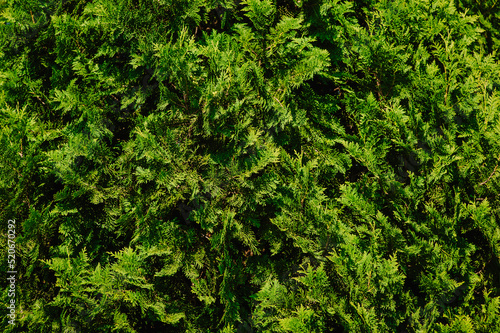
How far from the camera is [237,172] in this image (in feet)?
9.52

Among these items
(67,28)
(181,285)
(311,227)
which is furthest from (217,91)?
(181,285)

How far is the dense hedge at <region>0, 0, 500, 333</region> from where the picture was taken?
2.87 meters

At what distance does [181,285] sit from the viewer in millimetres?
3283

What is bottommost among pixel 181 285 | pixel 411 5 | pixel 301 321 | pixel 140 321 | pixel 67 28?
pixel 140 321

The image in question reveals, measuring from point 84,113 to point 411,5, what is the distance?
3.53 metres

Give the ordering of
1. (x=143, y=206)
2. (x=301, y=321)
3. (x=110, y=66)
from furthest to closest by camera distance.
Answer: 1. (x=110, y=66)
2. (x=143, y=206)
3. (x=301, y=321)

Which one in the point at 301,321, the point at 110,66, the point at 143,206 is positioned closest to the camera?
the point at 301,321

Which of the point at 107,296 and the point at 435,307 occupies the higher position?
the point at 435,307

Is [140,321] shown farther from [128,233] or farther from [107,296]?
[128,233]

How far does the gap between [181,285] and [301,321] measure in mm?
1257

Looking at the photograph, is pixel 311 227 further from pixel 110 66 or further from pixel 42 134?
pixel 42 134

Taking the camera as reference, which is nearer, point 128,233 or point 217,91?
point 217,91

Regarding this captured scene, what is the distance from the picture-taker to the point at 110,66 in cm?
328

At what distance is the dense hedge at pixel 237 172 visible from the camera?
2.87m
